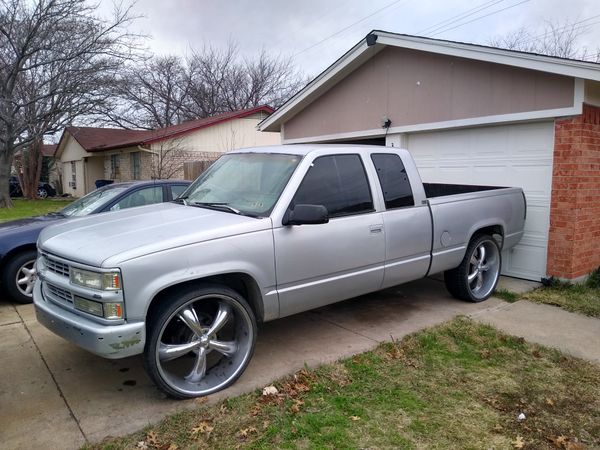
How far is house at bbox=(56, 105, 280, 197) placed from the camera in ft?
69.7

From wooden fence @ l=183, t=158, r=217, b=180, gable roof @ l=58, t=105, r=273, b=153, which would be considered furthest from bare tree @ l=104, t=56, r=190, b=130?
wooden fence @ l=183, t=158, r=217, b=180

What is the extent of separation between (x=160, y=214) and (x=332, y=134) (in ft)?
21.7

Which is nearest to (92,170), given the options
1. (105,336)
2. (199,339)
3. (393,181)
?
(393,181)

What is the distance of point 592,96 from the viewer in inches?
254

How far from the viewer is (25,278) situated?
6094 mm

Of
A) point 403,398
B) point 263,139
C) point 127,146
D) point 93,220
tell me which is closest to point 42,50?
point 127,146

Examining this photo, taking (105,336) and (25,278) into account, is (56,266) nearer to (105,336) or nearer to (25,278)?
(105,336)

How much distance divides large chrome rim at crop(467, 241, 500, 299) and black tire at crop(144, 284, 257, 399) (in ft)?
11.3

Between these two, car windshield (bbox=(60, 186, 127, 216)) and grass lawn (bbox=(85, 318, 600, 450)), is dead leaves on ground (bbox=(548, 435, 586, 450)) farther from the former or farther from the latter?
car windshield (bbox=(60, 186, 127, 216))

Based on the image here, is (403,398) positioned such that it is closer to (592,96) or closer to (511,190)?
(511,190)

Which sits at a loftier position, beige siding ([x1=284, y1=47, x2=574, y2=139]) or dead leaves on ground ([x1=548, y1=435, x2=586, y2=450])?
beige siding ([x1=284, y1=47, x2=574, y2=139])

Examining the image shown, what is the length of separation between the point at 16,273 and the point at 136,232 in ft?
11.1

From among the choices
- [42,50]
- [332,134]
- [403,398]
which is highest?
[42,50]

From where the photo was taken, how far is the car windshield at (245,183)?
4230 mm
